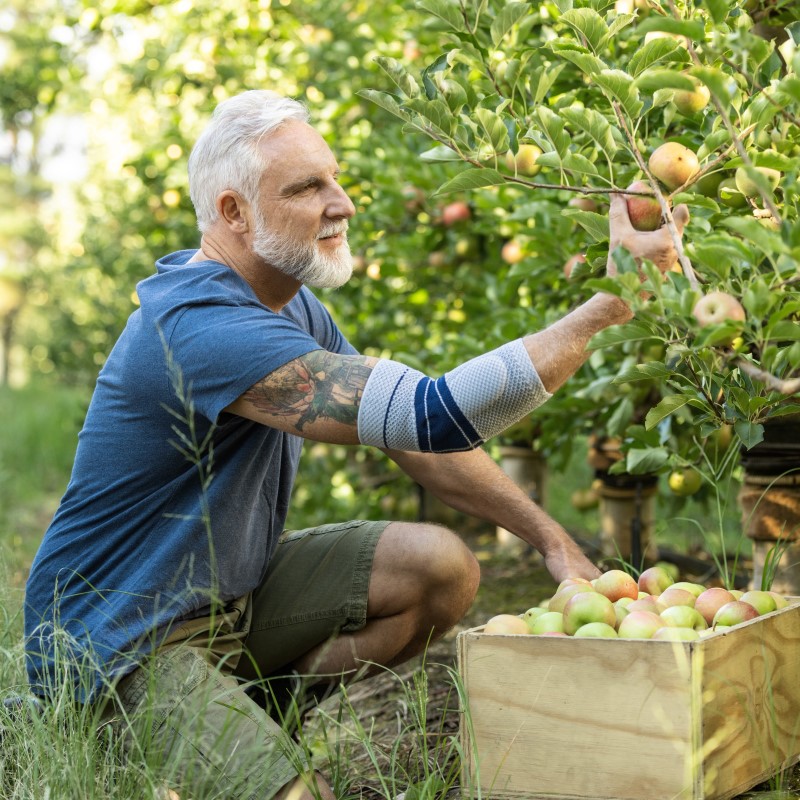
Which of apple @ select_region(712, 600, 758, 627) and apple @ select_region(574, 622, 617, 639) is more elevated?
apple @ select_region(574, 622, 617, 639)

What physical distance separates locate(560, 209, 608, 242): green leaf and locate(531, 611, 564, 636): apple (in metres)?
0.67

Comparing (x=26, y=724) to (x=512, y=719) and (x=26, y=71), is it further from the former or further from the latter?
(x=26, y=71)

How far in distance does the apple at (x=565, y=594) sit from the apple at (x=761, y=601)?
0.92ft

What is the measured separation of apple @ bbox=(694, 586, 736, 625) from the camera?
193 cm

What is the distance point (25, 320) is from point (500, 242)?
2692 centimetres

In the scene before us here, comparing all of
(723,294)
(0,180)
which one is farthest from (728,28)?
(0,180)

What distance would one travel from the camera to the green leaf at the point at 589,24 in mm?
1693

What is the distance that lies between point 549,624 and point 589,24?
102 cm

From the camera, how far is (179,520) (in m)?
2.14

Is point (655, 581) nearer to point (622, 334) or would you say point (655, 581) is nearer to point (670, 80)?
point (622, 334)

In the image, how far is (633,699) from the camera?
171 cm

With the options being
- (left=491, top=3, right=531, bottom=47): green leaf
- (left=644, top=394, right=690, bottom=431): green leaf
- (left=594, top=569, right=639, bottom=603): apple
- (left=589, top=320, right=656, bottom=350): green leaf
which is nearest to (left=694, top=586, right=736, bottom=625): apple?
(left=594, top=569, right=639, bottom=603): apple

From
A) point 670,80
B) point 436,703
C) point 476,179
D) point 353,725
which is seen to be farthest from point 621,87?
point 353,725

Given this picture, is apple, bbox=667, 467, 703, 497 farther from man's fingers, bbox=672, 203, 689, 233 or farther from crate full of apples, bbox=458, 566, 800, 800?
man's fingers, bbox=672, 203, 689, 233
